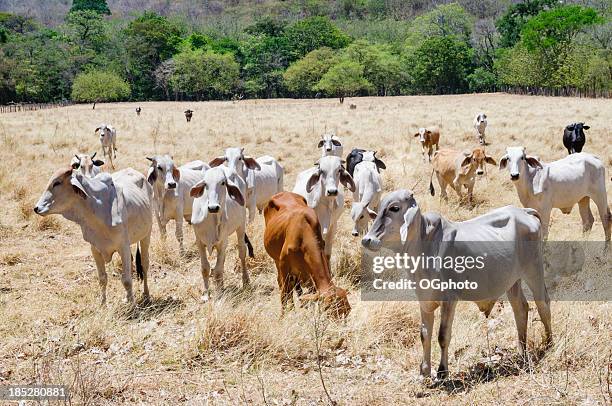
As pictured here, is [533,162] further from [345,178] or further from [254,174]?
[254,174]

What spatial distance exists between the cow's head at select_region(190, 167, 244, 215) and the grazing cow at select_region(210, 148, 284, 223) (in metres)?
1.99

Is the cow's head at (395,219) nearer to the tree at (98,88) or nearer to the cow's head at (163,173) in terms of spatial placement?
the cow's head at (163,173)

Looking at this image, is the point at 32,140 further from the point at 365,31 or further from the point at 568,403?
the point at 365,31

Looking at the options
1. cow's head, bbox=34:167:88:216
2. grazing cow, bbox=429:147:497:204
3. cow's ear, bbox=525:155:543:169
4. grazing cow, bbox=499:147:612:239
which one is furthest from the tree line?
cow's head, bbox=34:167:88:216

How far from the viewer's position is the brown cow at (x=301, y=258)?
6.66 m

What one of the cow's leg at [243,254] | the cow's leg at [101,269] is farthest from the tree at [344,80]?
the cow's leg at [101,269]

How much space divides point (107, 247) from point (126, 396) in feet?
8.53

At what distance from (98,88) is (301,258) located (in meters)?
78.4

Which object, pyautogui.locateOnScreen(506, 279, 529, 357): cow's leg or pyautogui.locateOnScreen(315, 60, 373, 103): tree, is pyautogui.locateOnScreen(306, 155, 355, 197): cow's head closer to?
pyautogui.locateOnScreen(506, 279, 529, 357): cow's leg

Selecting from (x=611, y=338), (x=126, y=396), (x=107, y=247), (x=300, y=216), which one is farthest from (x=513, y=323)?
(x=107, y=247)

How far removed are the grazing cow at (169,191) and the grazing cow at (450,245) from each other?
6.01 metres

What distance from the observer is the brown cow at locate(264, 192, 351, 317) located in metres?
6.66

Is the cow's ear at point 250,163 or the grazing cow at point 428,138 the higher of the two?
the cow's ear at point 250,163

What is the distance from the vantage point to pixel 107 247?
7758 mm
